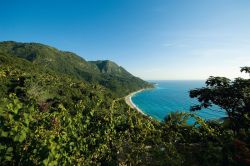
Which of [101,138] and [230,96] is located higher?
[230,96]

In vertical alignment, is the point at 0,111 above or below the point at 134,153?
above

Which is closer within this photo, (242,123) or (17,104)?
(17,104)

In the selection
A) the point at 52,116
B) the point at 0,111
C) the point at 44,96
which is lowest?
the point at 44,96

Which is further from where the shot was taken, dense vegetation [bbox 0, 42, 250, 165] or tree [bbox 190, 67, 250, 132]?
tree [bbox 190, 67, 250, 132]

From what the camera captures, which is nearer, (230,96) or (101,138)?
(101,138)

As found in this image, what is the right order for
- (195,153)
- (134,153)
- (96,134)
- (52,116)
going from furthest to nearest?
(195,153) < (134,153) < (96,134) < (52,116)

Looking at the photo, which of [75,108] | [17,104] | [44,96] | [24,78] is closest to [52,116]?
[75,108]

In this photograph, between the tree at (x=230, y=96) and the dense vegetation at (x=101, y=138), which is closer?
the dense vegetation at (x=101, y=138)

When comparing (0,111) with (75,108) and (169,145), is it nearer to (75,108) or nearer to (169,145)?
(75,108)
